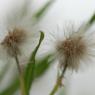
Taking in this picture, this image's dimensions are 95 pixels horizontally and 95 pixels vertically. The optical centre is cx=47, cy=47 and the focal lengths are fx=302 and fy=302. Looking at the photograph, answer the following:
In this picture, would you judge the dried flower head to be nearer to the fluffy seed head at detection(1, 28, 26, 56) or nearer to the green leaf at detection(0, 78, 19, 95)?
the fluffy seed head at detection(1, 28, 26, 56)

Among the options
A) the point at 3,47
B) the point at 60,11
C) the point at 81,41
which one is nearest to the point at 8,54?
the point at 3,47

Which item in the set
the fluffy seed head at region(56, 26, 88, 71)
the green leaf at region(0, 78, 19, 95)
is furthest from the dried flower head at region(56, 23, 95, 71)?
the green leaf at region(0, 78, 19, 95)

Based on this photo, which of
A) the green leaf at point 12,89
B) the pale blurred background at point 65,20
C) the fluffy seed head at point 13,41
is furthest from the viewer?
the pale blurred background at point 65,20

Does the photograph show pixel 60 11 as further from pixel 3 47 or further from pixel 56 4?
pixel 3 47

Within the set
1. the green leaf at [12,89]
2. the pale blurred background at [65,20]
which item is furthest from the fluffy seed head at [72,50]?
the pale blurred background at [65,20]

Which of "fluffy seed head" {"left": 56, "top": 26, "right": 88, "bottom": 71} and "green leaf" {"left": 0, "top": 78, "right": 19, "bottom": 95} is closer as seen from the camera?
"fluffy seed head" {"left": 56, "top": 26, "right": 88, "bottom": 71}

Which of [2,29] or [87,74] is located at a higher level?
[2,29]

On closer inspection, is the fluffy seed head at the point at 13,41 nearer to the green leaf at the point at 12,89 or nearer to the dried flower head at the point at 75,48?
the dried flower head at the point at 75,48
